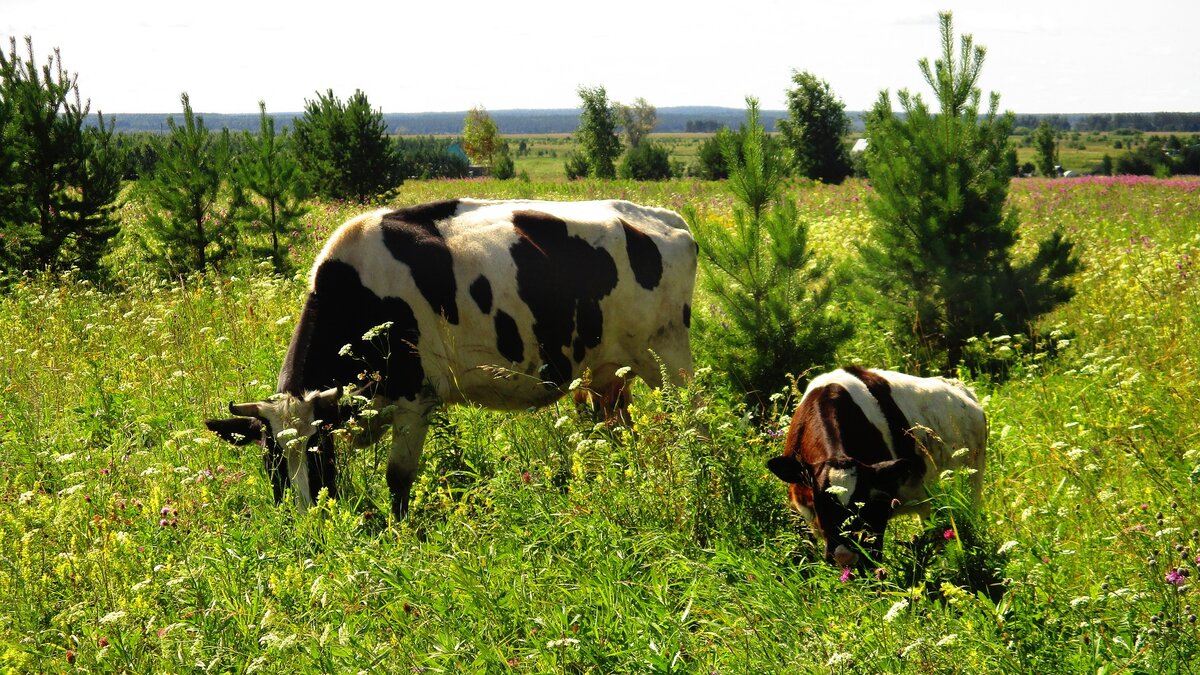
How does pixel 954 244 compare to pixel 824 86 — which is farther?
pixel 824 86

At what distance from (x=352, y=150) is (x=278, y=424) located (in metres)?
23.8

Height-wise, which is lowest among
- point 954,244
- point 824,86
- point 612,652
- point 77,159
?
point 612,652

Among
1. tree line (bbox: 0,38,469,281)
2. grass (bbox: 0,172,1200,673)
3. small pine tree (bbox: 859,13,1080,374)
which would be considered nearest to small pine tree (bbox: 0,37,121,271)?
tree line (bbox: 0,38,469,281)

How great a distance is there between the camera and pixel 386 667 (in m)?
3.26

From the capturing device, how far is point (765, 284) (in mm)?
7430

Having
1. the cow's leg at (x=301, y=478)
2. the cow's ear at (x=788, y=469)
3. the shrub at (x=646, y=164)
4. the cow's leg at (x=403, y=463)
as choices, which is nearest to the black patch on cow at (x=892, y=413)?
the cow's ear at (x=788, y=469)

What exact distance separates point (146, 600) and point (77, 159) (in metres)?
11.6

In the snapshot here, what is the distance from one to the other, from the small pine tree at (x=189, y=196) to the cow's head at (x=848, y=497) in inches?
420

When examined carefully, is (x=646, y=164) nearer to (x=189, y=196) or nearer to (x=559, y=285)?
(x=189, y=196)

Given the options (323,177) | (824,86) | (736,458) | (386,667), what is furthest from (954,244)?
(824,86)

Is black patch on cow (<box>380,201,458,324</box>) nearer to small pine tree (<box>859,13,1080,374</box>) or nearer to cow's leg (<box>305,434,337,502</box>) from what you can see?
cow's leg (<box>305,434,337,502</box>)

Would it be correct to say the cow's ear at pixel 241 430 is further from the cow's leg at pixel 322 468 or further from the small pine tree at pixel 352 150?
the small pine tree at pixel 352 150

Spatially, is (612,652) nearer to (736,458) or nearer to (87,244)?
(736,458)

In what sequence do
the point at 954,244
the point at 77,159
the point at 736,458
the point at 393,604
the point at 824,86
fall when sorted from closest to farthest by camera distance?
the point at 393,604 → the point at 736,458 → the point at 954,244 → the point at 77,159 → the point at 824,86
